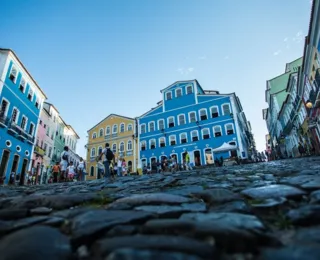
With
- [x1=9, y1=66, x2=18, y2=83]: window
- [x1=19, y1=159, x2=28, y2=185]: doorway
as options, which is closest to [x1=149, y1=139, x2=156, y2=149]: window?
[x1=19, y1=159, x2=28, y2=185]: doorway

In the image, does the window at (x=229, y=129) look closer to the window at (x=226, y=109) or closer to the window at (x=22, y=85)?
the window at (x=226, y=109)

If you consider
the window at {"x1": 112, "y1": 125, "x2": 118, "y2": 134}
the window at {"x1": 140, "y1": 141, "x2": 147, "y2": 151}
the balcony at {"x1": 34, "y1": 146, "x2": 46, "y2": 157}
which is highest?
the window at {"x1": 112, "y1": 125, "x2": 118, "y2": 134}

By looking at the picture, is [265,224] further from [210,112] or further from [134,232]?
[210,112]

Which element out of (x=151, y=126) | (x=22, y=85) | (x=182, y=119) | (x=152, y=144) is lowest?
(x=152, y=144)

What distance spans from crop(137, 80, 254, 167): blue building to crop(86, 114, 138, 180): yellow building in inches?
69.0

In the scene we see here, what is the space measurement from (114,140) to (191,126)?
579 inches

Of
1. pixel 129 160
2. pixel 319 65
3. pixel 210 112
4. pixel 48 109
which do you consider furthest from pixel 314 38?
pixel 48 109

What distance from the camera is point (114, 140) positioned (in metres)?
39.0

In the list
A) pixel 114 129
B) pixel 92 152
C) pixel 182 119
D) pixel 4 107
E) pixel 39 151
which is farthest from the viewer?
pixel 92 152

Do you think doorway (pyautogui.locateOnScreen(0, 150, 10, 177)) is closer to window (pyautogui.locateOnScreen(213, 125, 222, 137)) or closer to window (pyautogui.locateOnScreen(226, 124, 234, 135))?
window (pyautogui.locateOnScreen(213, 125, 222, 137))

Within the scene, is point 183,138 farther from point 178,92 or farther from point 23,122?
point 23,122

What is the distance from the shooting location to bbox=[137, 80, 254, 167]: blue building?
30234 mm

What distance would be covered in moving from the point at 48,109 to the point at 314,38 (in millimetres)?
35683

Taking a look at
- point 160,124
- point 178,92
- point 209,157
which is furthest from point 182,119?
point 209,157
